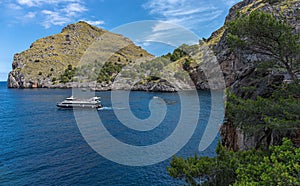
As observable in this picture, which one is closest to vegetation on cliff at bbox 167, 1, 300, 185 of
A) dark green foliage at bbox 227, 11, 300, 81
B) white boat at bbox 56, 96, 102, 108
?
dark green foliage at bbox 227, 11, 300, 81

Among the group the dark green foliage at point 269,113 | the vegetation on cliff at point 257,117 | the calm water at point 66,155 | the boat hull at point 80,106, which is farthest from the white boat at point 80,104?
the dark green foliage at point 269,113

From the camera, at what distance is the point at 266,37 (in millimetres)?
16766

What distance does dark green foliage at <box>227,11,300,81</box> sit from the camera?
15.8 m

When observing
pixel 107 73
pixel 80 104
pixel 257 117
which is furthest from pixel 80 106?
pixel 107 73

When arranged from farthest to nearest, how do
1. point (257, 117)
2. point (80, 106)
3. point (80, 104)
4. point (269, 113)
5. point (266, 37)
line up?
point (80, 104) → point (80, 106) → point (266, 37) → point (257, 117) → point (269, 113)

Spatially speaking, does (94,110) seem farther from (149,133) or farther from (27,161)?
(27,161)

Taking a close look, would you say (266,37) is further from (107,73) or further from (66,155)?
(107,73)

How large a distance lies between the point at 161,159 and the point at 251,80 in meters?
17.5

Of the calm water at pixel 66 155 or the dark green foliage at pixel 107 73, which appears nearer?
the calm water at pixel 66 155

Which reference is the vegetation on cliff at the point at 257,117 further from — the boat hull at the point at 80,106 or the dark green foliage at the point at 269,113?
the boat hull at the point at 80,106

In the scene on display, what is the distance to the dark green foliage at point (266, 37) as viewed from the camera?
51.8 ft

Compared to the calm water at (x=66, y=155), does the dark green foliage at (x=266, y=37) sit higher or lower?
higher

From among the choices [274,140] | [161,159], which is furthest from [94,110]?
[274,140]

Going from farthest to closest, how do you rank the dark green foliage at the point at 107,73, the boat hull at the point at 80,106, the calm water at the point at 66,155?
the dark green foliage at the point at 107,73 → the boat hull at the point at 80,106 → the calm water at the point at 66,155
